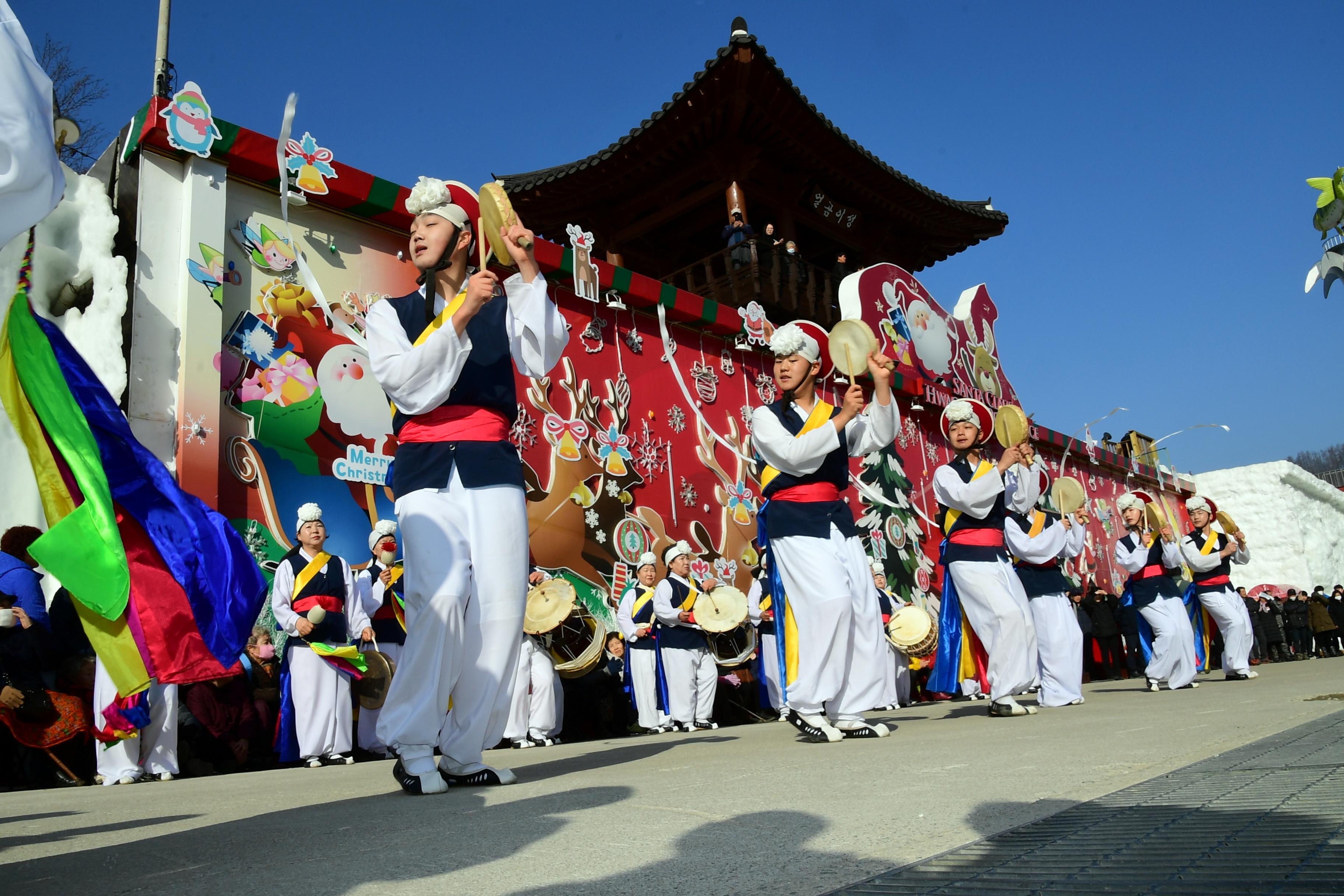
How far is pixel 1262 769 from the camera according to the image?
2.27 metres

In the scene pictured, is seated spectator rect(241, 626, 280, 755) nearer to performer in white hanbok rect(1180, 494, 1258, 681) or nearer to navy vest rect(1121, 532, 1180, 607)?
navy vest rect(1121, 532, 1180, 607)

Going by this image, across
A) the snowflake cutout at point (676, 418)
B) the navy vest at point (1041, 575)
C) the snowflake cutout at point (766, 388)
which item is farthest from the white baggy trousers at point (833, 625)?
the snowflake cutout at point (766, 388)

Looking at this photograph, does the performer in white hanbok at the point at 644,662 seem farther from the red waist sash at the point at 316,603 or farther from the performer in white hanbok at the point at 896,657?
the red waist sash at the point at 316,603

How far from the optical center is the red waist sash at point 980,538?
19.7ft

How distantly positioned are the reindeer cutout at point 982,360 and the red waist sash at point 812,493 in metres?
11.6

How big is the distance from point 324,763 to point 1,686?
82.1 inches

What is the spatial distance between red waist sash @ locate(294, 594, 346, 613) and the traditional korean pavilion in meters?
8.12

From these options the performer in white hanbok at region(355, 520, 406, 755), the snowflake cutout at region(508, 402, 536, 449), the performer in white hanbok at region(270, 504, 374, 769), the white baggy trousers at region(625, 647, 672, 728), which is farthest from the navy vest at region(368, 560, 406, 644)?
the white baggy trousers at region(625, 647, 672, 728)

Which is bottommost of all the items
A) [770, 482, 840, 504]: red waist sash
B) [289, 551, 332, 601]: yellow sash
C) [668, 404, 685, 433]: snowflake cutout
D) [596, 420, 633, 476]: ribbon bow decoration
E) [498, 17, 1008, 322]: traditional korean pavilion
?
[289, 551, 332, 601]: yellow sash

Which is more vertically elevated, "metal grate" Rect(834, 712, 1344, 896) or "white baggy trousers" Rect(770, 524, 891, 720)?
"white baggy trousers" Rect(770, 524, 891, 720)

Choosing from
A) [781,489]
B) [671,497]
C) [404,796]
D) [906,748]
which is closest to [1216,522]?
[671,497]

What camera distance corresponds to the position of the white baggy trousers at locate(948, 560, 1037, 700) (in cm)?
584

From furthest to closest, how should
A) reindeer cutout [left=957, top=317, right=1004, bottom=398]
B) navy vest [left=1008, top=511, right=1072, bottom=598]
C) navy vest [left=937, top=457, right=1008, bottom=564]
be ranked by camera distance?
reindeer cutout [left=957, top=317, right=1004, bottom=398] < navy vest [left=1008, top=511, right=1072, bottom=598] < navy vest [left=937, top=457, right=1008, bottom=564]

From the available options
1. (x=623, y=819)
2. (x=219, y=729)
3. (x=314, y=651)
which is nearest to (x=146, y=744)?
(x=219, y=729)
